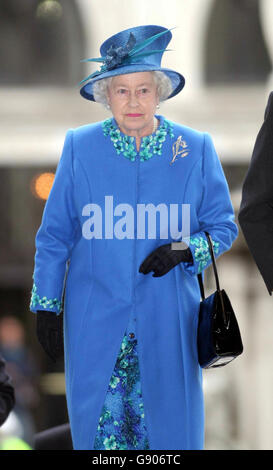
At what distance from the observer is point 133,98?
11.7 ft

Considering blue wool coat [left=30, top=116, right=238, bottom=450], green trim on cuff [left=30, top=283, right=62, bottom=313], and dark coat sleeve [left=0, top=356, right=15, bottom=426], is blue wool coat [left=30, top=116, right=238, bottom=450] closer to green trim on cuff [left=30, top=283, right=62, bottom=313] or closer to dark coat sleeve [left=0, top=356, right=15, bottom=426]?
green trim on cuff [left=30, top=283, right=62, bottom=313]

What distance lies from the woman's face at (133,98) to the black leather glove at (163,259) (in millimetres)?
471

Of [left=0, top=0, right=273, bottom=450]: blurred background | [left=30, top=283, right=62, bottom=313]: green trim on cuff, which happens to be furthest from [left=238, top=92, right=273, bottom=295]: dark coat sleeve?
[left=0, top=0, right=273, bottom=450]: blurred background

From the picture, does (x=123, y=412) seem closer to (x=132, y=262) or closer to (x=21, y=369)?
(x=132, y=262)

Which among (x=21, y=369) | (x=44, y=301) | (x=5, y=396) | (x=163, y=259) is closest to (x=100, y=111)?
(x=21, y=369)

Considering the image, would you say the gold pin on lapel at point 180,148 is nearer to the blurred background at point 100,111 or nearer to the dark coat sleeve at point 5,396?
the dark coat sleeve at point 5,396

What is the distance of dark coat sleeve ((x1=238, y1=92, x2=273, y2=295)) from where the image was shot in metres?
3.45

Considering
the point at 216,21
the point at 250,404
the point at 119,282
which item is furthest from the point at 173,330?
the point at 216,21

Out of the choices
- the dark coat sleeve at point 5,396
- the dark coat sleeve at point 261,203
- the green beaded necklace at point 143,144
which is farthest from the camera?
the dark coat sleeve at point 5,396

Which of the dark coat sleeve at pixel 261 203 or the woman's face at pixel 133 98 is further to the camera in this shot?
the woman's face at pixel 133 98

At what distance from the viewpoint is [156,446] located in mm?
3529

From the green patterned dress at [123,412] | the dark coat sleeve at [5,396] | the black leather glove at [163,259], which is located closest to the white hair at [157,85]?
the black leather glove at [163,259]

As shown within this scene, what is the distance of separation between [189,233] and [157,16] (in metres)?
7.48

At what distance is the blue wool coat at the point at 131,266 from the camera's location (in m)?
3.56
